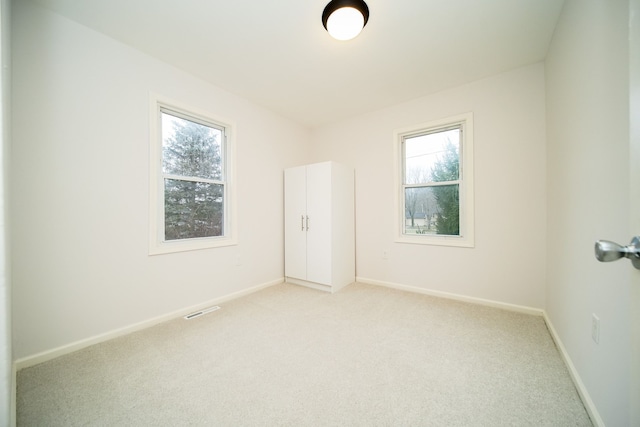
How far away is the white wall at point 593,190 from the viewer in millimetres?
1075

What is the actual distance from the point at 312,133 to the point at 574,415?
4.20 metres

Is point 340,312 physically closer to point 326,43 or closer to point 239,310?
point 239,310

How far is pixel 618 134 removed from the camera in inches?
43.9

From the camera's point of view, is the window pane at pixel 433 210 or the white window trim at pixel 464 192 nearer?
the white window trim at pixel 464 192

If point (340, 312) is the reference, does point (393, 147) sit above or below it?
above

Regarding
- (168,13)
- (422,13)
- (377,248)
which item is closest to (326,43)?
(422,13)

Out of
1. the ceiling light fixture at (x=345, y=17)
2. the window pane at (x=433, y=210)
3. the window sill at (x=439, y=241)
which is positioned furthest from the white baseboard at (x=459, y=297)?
the ceiling light fixture at (x=345, y=17)

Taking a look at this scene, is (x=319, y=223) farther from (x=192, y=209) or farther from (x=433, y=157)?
(x=433, y=157)

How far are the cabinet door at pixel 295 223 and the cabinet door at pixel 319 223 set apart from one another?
95 millimetres

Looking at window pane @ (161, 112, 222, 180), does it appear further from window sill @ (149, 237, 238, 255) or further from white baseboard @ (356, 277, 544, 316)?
white baseboard @ (356, 277, 544, 316)

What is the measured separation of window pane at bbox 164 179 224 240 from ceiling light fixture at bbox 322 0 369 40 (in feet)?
6.79

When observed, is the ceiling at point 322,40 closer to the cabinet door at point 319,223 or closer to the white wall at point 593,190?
the white wall at point 593,190

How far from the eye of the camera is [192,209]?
2732 mm

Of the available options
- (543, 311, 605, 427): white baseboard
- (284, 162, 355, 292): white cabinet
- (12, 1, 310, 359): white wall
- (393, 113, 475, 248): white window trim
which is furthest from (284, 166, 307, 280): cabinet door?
(543, 311, 605, 427): white baseboard
